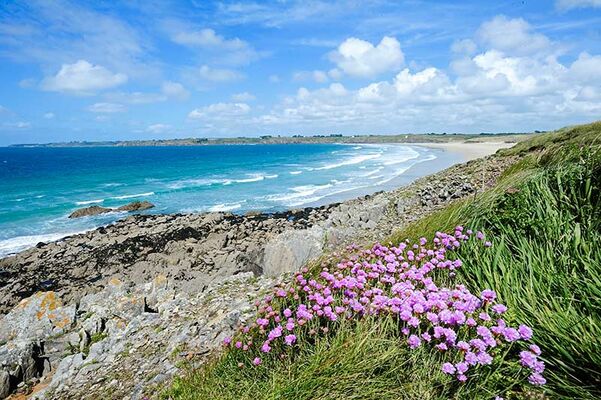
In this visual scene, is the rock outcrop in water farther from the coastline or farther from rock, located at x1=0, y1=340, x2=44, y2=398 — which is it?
rock, located at x1=0, y1=340, x2=44, y2=398

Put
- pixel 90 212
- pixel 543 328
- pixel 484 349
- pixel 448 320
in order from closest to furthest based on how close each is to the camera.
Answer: pixel 484 349 → pixel 448 320 → pixel 543 328 → pixel 90 212

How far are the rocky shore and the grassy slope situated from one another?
69.2 inches

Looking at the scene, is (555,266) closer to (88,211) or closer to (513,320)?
(513,320)

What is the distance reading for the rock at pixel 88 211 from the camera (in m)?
29.8

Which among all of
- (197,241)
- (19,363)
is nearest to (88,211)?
(197,241)

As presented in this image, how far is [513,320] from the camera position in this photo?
10.3 feet

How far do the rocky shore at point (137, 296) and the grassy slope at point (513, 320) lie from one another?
5.77 ft

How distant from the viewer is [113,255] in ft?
61.6

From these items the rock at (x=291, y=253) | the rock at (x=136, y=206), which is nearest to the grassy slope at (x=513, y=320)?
the rock at (x=291, y=253)

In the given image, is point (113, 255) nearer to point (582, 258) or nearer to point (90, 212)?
point (90, 212)

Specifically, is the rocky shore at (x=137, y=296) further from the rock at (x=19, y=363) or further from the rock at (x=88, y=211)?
the rock at (x=88, y=211)

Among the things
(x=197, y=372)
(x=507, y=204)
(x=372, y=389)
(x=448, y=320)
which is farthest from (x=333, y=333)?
(x=507, y=204)

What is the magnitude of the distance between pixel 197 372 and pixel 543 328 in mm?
3361

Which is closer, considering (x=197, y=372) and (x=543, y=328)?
(x=543, y=328)
